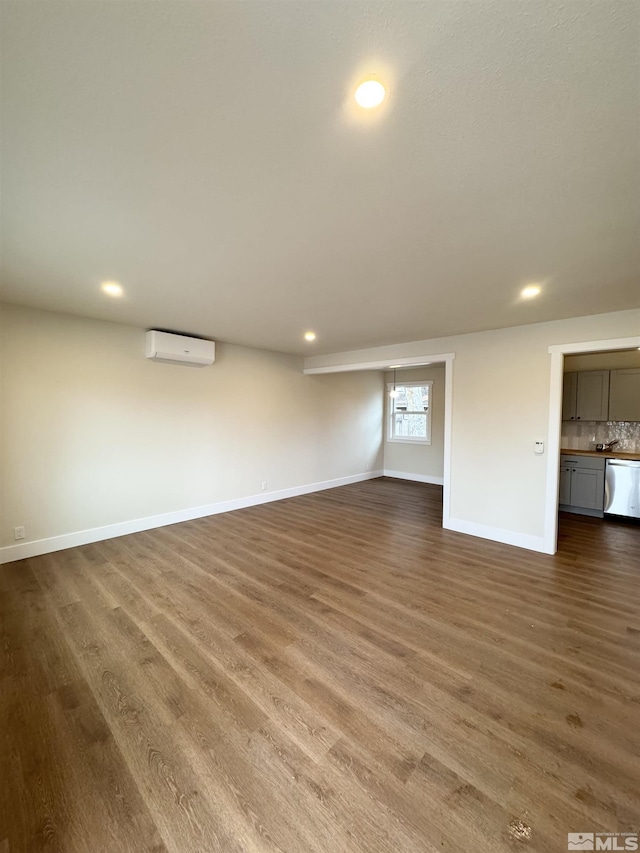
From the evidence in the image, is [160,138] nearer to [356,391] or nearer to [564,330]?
[564,330]

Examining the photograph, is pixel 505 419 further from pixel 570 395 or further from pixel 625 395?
pixel 625 395

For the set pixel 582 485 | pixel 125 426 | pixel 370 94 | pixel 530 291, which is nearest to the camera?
pixel 370 94

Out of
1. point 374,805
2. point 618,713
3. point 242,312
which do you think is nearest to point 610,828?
point 618,713

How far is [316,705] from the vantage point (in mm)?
1705

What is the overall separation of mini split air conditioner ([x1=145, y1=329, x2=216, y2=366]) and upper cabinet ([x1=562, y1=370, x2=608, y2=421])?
5.71 m

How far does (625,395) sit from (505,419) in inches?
102

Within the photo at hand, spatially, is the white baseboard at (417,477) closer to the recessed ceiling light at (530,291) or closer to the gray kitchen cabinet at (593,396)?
the gray kitchen cabinet at (593,396)

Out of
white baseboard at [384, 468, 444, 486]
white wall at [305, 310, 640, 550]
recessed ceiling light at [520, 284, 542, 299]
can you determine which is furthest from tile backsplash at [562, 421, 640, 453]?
recessed ceiling light at [520, 284, 542, 299]

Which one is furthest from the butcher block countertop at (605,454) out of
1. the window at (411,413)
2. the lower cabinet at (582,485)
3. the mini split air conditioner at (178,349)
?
the mini split air conditioner at (178,349)

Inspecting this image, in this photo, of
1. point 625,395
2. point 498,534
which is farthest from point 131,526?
point 625,395

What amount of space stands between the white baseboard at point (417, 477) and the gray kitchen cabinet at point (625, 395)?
3115 mm

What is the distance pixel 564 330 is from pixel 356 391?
4.14m

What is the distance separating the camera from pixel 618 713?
5.50 feet

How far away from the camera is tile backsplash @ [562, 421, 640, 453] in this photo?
16.8 feet
